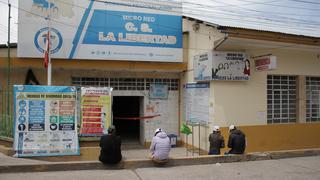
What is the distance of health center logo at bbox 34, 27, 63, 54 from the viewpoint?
48.7 ft

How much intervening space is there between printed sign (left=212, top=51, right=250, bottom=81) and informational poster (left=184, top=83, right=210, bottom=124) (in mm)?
816

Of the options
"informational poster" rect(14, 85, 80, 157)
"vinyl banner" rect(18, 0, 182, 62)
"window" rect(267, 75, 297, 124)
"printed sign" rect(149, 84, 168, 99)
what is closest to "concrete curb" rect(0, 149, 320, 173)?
"informational poster" rect(14, 85, 80, 157)

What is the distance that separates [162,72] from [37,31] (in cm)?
537

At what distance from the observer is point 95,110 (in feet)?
37.9

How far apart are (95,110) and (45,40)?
4836mm

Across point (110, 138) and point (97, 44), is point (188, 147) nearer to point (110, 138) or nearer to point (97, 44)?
point (97, 44)

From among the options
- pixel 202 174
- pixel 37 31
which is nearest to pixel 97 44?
pixel 37 31

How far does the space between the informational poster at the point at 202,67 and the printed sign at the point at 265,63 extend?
72.0 inches

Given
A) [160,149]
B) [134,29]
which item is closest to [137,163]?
[160,149]

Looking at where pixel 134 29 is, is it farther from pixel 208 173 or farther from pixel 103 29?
pixel 208 173

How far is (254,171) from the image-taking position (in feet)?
32.3

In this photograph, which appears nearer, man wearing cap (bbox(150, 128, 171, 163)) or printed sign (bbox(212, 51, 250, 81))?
man wearing cap (bbox(150, 128, 171, 163))

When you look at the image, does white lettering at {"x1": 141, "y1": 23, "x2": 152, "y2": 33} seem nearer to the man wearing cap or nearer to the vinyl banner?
the vinyl banner

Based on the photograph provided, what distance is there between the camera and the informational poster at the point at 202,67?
566 inches
